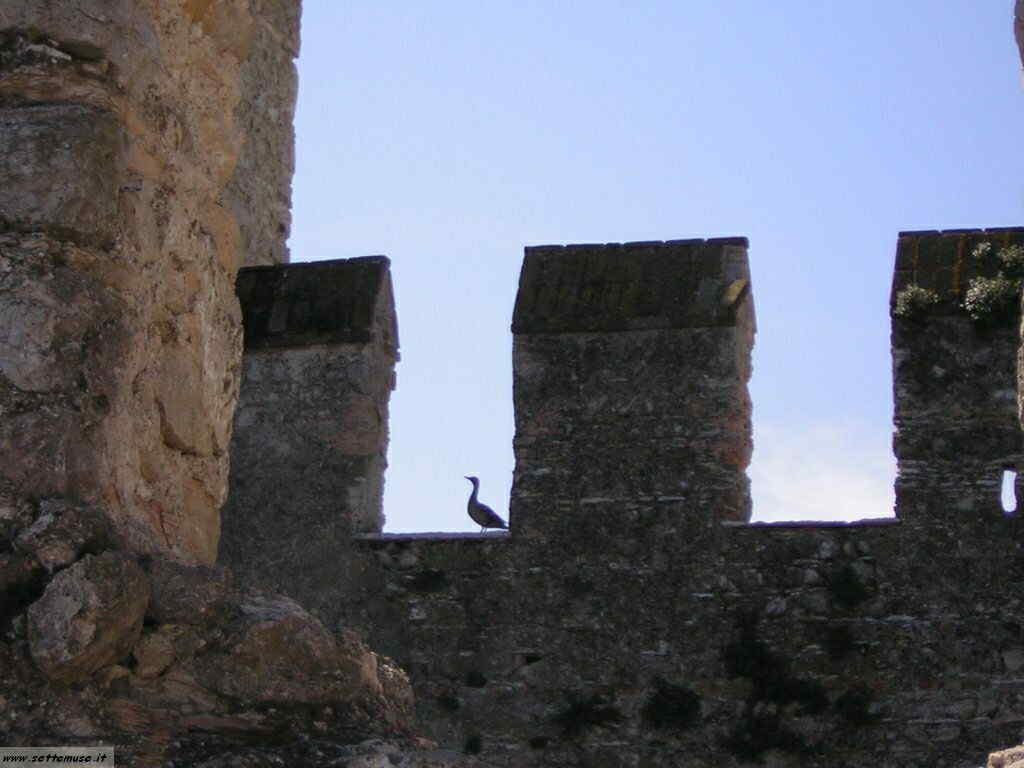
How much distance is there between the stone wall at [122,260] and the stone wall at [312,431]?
6.18m

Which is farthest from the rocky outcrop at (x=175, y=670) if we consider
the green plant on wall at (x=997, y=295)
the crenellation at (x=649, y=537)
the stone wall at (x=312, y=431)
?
the stone wall at (x=312, y=431)

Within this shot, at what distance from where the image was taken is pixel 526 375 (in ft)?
38.2

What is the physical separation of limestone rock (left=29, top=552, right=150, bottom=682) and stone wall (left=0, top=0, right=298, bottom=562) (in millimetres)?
223

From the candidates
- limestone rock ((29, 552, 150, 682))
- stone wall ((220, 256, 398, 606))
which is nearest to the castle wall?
stone wall ((220, 256, 398, 606))

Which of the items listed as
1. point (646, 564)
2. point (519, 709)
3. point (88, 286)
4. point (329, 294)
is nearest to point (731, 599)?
point (646, 564)

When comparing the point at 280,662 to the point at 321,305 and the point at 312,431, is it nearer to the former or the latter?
the point at 312,431

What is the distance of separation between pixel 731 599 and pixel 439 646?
64.2 inches

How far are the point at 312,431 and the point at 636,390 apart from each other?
75.8 inches

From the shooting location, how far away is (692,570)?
11.2 m

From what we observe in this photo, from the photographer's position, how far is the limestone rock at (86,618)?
4.30 m

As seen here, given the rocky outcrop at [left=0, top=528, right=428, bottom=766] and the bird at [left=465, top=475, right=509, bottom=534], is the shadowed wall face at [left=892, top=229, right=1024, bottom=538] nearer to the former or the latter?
the bird at [left=465, top=475, right=509, bottom=534]

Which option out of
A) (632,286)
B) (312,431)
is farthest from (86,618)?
(312,431)

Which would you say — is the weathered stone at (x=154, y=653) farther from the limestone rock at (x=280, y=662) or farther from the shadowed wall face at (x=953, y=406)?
the shadowed wall face at (x=953, y=406)

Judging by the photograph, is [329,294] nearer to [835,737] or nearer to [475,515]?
[475,515]
